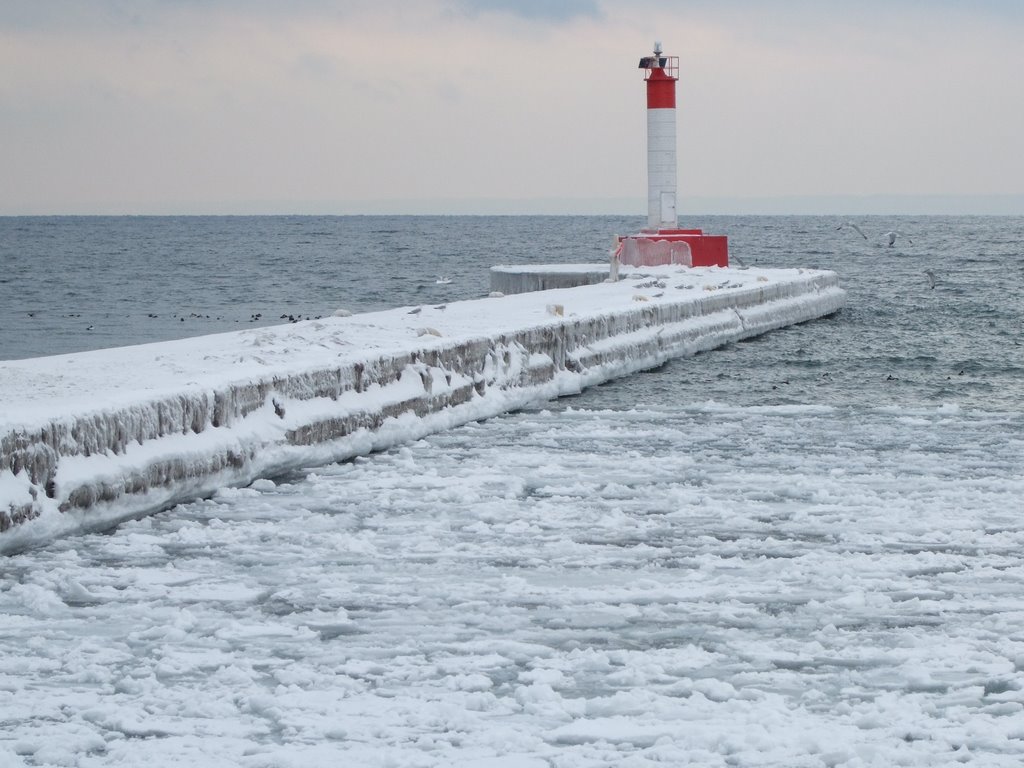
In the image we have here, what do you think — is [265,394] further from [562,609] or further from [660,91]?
[660,91]

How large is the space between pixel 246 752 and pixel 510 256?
6523cm

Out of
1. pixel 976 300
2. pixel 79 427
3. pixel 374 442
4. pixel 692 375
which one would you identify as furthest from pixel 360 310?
pixel 79 427

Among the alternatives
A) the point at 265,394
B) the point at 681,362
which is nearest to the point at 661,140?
the point at 681,362

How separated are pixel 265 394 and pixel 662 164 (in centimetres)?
2134

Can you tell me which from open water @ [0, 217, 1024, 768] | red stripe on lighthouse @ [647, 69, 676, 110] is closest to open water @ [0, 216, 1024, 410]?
open water @ [0, 217, 1024, 768]

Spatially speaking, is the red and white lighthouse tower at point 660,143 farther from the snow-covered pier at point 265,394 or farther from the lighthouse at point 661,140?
the snow-covered pier at point 265,394

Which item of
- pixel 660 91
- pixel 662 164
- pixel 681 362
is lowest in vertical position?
pixel 681 362

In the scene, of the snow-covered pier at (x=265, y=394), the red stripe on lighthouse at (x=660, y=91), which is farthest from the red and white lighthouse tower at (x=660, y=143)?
the snow-covered pier at (x=265, y=394)

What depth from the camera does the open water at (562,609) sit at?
3383 mm

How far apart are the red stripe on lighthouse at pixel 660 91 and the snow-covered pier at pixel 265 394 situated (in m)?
13.5

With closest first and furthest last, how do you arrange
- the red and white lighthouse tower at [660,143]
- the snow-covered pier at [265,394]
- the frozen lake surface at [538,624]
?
the frozen lake surface at [538,624] → the snow-covered pier at [265,394] → the red and white lighthouse tower at [660,143]

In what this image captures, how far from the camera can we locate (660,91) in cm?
2780

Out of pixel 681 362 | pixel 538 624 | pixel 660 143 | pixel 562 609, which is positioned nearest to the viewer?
pixel 538 624

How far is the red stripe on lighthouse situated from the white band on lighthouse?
12 cm
